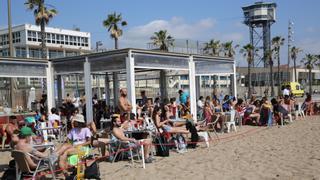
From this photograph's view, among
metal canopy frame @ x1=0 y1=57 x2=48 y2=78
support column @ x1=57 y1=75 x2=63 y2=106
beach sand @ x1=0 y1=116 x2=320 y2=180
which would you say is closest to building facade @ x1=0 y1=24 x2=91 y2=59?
support column @ x1=57 y1=75 x2=63 y2=106

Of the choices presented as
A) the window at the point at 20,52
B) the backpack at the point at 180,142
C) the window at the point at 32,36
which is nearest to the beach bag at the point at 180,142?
the backpack at the point at 180,142

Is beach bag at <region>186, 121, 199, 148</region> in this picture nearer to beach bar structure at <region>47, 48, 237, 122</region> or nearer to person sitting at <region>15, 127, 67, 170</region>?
beach bar structure at <region>47, 48, 237, 122</region>

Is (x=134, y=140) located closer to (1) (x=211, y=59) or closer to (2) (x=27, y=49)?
(1) (x=211, y=59)

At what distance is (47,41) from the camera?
5691 centimetres

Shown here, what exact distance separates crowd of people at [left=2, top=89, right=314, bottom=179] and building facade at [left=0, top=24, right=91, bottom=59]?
3676cm

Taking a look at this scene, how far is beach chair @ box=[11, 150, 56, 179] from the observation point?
20.0 feet

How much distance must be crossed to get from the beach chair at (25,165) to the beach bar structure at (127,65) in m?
5.71

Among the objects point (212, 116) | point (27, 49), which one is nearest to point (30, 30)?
point (27, 49)

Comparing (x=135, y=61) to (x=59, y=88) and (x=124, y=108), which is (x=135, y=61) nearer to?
(x=124, y=108)

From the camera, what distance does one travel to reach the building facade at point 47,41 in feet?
175

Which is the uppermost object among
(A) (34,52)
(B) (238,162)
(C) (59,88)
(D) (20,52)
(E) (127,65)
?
(A) (34,52)

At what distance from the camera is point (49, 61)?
14977 mm

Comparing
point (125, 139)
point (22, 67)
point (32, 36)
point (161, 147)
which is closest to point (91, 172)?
point (125, 139)

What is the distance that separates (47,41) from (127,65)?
1869 inches
